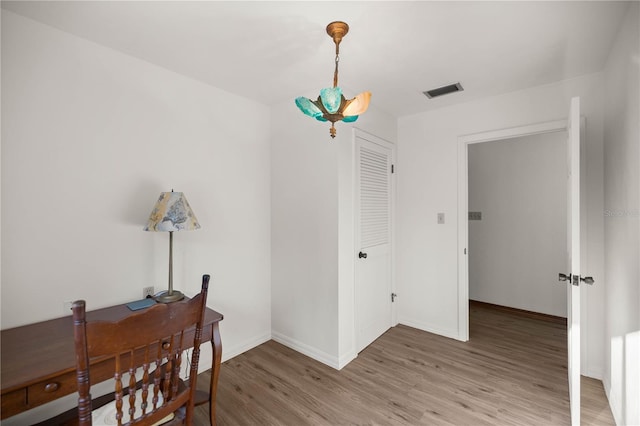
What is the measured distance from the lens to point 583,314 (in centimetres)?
238

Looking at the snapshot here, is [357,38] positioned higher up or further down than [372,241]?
higher up

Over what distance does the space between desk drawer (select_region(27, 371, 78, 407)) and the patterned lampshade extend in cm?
87

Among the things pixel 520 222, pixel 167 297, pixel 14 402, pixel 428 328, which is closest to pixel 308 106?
pixel 167 297

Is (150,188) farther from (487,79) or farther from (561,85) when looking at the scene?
(561,85)

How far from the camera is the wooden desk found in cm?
118

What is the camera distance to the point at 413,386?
2273mm

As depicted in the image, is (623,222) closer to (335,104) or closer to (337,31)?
(335,104)

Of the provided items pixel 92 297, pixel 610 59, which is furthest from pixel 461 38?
pixel 92 297

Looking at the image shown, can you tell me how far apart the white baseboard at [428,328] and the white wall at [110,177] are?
1.73 m

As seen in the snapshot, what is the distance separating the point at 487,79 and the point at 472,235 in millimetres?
2561

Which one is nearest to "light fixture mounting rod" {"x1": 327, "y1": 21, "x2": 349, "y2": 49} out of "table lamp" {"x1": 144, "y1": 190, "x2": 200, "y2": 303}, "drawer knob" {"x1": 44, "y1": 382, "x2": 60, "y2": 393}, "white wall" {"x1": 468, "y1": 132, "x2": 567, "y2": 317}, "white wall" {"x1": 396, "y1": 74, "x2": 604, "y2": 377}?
"table lamp" {"x1": 144, "y1": 190, "x2": 200, "y2": 303}

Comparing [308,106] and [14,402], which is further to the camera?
[308,106]

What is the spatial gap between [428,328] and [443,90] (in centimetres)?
244

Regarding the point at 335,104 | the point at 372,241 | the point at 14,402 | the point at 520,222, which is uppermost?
the point at 335,104
